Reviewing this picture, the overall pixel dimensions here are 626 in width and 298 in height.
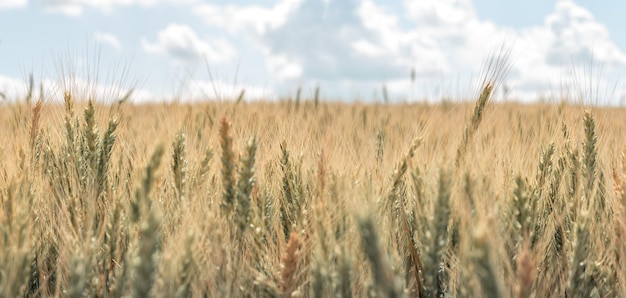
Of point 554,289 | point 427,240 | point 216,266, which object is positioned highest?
point 427,240

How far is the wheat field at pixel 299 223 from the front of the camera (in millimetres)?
1532

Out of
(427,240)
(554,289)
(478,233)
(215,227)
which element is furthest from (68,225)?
(554,289)

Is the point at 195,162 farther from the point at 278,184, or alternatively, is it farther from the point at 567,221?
the point at 567,221

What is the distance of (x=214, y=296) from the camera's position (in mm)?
1647

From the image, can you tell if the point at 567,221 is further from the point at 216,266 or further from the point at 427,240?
the point at 216,266

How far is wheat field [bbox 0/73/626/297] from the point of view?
5.03 ft

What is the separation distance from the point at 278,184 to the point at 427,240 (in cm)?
75

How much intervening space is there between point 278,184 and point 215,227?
515 millimetres

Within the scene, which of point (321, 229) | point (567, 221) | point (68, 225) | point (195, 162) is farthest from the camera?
point (195, 162)

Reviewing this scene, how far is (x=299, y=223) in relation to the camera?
1.80 m

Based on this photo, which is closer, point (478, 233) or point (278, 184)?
point (478, 233)

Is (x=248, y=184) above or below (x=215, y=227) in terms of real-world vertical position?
above

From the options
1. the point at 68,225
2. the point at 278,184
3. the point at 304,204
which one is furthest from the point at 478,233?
the point at 68,225

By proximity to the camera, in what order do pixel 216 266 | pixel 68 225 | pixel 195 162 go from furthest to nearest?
pixel 195 162
pixel 68 225
pixel 216 266
